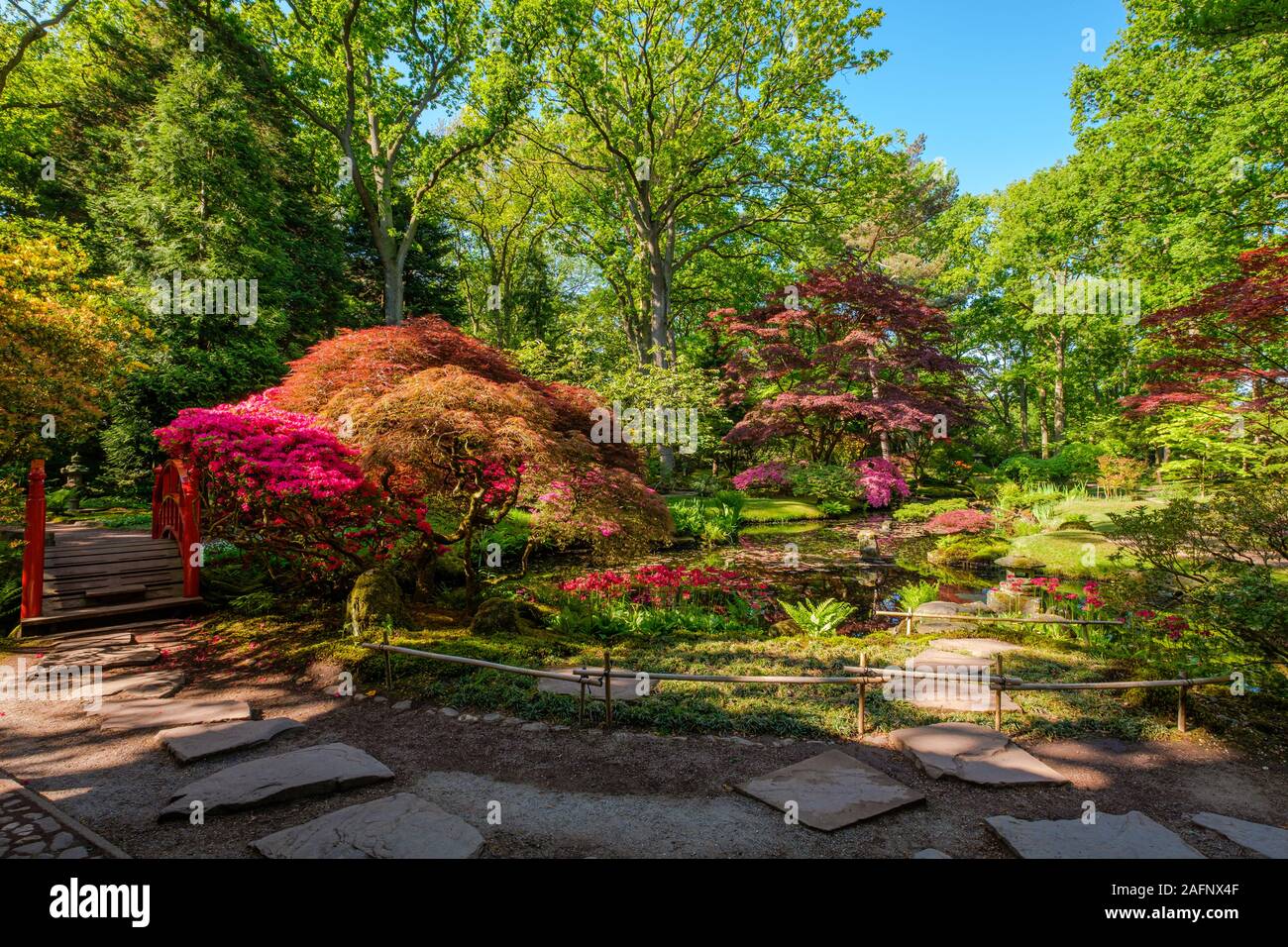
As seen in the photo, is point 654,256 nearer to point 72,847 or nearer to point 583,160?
point 583,160

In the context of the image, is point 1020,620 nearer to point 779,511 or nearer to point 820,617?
point 820,617

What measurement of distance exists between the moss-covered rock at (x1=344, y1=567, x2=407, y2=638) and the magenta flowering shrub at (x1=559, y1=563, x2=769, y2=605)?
2.97 m

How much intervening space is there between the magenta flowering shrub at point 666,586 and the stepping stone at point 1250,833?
6.57 metres

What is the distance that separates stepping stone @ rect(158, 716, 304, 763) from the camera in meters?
4.14

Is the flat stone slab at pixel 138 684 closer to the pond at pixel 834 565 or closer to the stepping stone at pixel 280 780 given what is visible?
the stepping stone at pixel 280 780

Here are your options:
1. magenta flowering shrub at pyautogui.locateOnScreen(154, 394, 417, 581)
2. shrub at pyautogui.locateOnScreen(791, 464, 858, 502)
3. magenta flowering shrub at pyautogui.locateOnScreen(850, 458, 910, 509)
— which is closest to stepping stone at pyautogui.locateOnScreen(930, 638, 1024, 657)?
magenta flowering shrub at pyautogui.locateOnScreen(154, 394, 417, 581)

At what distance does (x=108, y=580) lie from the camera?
Result: 26.0 ft

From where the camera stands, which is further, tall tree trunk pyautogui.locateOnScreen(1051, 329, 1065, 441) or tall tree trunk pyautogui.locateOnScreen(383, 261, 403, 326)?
tall tree trunk pyautogui.locateOnScreen(1051, 329, 1065, 441)

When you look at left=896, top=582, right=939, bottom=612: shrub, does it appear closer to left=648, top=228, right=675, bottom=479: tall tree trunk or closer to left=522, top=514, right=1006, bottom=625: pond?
left=522, top=514, right=1006, bottom=625: pond

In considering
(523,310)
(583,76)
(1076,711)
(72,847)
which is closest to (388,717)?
(72,847)

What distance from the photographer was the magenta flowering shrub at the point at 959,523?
15141 mm

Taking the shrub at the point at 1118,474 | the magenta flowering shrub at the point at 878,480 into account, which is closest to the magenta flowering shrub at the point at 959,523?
the magenta flowering shrub at the point at 878,480

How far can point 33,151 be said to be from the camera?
20266 mm
